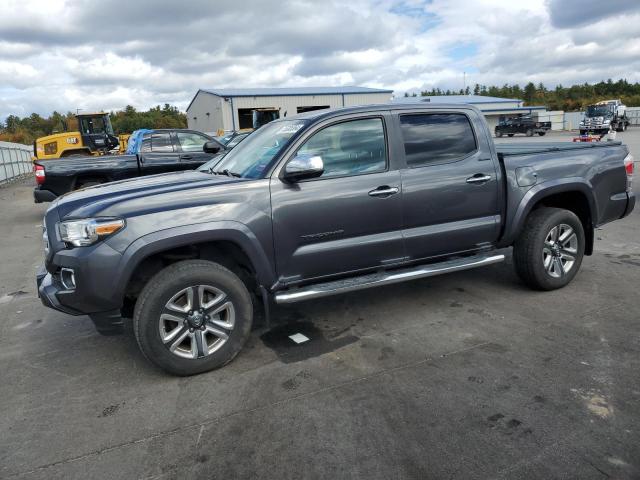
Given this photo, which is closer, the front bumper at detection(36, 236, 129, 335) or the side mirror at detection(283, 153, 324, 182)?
the front bumper at detection(36, 236, 129, 335)

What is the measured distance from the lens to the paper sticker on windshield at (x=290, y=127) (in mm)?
4109

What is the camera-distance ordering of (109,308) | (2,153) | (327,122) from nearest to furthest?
(109,308) → (327,122) → (2,153)

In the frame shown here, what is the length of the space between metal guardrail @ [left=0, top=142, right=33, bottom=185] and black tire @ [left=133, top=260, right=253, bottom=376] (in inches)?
885

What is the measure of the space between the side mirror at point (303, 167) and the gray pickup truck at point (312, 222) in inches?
0.5

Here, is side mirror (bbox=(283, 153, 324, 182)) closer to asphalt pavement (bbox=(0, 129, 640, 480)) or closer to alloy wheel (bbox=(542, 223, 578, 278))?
asphalt pavement (bbox=(0, 129, 640, 480))

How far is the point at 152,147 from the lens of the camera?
1106 centimetres

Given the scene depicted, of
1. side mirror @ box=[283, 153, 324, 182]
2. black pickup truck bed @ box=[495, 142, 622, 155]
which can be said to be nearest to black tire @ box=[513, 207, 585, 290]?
black pickup truck bed @ box=[495, 142, 622, 155]

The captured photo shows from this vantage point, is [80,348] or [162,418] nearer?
[162,418]

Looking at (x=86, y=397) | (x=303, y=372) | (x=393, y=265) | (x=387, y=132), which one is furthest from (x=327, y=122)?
(x=86, y=397)

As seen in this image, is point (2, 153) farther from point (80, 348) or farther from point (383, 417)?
point (383, 417)

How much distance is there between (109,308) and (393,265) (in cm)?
223

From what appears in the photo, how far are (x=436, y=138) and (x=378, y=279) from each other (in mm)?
1420

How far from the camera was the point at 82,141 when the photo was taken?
65.1 ft

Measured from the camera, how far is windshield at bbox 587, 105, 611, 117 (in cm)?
4170
